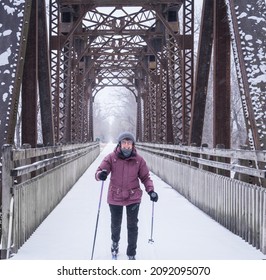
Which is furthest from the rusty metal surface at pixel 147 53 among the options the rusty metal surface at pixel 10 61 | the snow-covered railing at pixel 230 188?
the rusty metal surface at pixel 10 61

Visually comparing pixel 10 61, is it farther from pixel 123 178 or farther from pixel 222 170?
pixel 222 170

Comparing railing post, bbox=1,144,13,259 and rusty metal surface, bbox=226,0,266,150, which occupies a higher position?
rusty metal surface, bbox=226,0,266,150

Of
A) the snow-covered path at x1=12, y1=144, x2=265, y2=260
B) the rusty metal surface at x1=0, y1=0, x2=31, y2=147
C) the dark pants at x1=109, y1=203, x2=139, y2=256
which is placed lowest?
the snow-covered path at x1=12, y1=144, x2=265, y2=260

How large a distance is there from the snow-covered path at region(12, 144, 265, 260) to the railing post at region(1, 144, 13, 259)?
20 centimetres

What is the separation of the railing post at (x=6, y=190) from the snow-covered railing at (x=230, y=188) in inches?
106

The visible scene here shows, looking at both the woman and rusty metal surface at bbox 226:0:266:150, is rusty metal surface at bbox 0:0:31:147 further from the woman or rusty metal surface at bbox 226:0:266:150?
rusty metal surface at bbox 226:0:266:150

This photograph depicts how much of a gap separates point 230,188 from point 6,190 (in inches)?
125

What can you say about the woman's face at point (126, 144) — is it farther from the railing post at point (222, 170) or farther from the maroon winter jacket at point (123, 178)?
the railing post at point (222, 170)

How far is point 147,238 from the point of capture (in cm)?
721

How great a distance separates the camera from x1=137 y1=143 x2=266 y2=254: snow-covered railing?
20.1ft

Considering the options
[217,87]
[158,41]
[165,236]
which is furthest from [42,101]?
[158,41]

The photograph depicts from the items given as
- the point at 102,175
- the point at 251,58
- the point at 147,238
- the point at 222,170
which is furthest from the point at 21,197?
the point at 222,170

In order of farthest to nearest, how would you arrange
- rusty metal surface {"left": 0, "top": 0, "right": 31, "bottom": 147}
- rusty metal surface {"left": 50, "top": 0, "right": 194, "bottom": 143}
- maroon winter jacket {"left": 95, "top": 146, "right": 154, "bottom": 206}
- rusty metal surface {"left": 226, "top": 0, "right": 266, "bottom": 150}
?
1. rusty metal surface {"left": 50, "top": 0, "right": 194, "bottom": 143}
2. rusty metal surface {"left": 226, "top": 0, "right": 266, "bottom": 150}
3. rusty metal surface {"left": 0, "top": 0, "right": 31, "bottom": 147}
4. maroon winter jacket {"left": 95, "top": 146, "right": 154, "bottom": 206}

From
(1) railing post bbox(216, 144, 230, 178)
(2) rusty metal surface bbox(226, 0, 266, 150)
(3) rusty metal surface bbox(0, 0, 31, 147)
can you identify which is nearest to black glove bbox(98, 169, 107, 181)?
(3) rusty metal surface bbox(0, 0, 31, 147)
